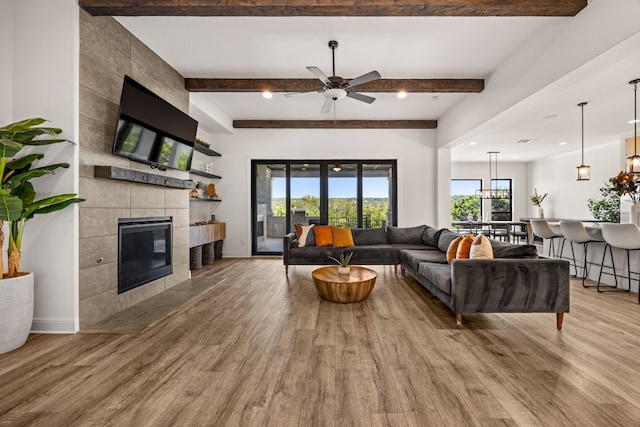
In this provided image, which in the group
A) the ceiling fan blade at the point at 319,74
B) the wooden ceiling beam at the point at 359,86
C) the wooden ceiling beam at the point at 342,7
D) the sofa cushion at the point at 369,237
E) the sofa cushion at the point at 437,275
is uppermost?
the wooden ceiling beam at the point at 359,86

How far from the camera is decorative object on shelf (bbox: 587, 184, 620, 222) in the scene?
293 inches

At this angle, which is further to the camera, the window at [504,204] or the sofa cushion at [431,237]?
the window at [504,204]

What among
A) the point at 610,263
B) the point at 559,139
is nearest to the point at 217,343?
the point at 610,263

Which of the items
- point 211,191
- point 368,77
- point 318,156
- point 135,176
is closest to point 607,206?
point 318,156

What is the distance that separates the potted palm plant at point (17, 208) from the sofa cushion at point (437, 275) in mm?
3425

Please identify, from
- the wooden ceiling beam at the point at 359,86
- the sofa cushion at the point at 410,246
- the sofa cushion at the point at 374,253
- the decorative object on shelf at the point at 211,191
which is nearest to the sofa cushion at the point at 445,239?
the sofa cushion at the point at 410,246

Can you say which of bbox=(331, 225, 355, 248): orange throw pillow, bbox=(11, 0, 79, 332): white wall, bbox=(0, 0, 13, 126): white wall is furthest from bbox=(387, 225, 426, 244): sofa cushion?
bbox=(0, 0, 13, 126): white wall

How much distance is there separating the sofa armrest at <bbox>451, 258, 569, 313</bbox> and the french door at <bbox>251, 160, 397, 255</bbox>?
4.31 metres

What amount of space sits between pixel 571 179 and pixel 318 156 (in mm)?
7553

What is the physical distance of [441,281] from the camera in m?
3.12

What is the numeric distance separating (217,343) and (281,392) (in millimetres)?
930

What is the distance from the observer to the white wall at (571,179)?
307 inches

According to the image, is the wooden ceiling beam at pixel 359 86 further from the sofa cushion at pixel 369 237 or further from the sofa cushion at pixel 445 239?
the sofa cushion at pixel 369 237

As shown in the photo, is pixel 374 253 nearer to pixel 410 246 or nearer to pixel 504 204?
pixel 410 246
